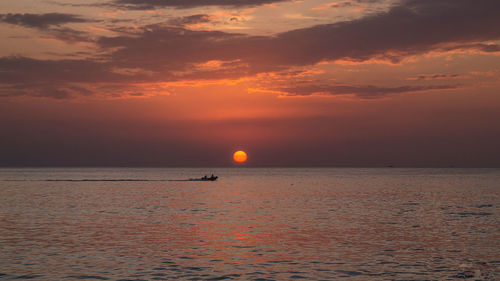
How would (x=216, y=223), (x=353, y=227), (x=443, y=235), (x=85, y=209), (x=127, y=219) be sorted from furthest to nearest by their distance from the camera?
(x=85, y=209) → (x=127, y=219) → (x=216, y=223) → (x=353, y=227) → (x=443, y=235)

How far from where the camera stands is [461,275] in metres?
30.8

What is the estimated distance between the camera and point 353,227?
178ft

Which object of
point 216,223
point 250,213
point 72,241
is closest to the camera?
point 72,241

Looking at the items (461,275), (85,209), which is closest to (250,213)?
(85,209)

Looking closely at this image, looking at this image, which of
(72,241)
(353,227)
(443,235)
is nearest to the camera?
(72,241)

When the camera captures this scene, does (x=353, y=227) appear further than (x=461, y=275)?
Yes

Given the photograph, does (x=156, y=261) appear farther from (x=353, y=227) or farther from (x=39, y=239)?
(x=353, y=227)

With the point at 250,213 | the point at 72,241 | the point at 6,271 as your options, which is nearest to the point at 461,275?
the point at 6,271

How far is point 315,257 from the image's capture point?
119 ft

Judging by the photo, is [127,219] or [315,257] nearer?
[315,257]

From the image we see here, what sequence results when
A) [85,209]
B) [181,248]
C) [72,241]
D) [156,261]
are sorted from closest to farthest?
1. [156,261]
2. [181,248]
3. [72,241]
4. [85,209]

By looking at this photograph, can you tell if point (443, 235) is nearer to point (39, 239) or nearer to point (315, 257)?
point (315, 257)

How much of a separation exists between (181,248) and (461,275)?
813 inches

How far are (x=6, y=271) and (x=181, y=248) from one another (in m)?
13.1
